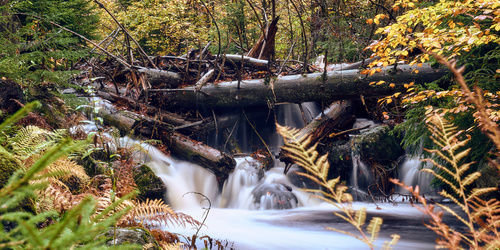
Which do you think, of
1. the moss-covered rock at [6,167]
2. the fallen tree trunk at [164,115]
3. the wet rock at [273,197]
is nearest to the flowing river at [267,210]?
the wet rock at [273,197]

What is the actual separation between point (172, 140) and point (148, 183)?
2135mm

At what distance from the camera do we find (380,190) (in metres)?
7.39

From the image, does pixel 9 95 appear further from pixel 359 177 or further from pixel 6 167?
pixel 359 177

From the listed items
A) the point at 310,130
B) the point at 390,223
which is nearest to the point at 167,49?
the point at 310,130

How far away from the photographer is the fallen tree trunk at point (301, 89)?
7762 mm

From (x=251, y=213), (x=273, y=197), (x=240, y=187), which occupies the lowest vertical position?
(x=251, y=213)

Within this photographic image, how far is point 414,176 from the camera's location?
784 centimetres

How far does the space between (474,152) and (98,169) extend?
19.6ft

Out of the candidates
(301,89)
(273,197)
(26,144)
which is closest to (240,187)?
(273,197)

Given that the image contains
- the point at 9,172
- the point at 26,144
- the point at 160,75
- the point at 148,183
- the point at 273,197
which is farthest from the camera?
the point at 160,75

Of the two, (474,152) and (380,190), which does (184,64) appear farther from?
(474,152)

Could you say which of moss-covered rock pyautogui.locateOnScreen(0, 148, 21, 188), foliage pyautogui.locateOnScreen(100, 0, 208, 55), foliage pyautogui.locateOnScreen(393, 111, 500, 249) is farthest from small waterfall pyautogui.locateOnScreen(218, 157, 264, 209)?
foliage pyautogui.locateOnScreen(100, 0, 208, 55)

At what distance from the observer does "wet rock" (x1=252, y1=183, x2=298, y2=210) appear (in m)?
7.34

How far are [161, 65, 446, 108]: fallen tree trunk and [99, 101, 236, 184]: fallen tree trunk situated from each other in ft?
4.18
